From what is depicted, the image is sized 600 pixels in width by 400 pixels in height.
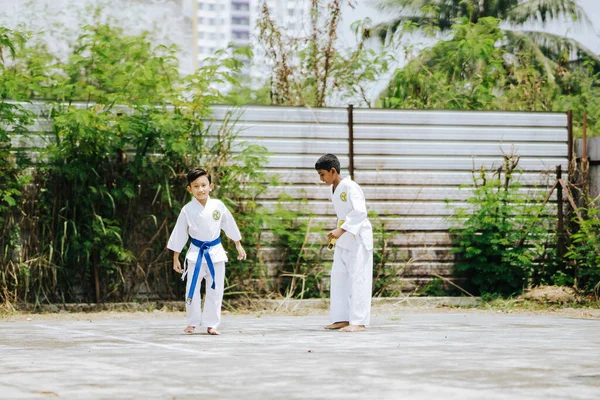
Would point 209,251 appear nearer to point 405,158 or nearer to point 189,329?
point 189,329

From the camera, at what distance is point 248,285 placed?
13.5 m

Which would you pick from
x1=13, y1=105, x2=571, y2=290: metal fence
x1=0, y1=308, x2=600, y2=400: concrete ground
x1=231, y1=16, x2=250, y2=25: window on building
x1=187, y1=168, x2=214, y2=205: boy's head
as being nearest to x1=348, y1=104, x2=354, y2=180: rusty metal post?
x1=13, y1=105, x2=571, y2=290: metal fence

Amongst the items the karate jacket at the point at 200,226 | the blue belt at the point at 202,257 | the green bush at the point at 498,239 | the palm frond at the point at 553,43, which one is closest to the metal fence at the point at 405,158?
the green bush at the point at 498,239

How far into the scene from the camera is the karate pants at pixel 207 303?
9.42 m

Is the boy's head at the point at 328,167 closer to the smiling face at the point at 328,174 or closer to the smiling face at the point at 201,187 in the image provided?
the smiling face at the point at 328,174

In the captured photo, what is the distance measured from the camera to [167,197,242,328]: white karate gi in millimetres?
9469

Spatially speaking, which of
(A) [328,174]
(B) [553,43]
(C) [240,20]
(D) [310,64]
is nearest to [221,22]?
(C) [240,20]

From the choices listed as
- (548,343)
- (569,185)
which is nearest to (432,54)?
(569,185)

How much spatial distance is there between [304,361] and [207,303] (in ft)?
9.42

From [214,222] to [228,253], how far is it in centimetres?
364

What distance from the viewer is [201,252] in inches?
379

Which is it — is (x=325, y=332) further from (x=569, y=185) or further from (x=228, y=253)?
(x=569, y=185)

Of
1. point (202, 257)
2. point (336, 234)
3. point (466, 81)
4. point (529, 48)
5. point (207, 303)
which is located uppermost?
point (529, 48)

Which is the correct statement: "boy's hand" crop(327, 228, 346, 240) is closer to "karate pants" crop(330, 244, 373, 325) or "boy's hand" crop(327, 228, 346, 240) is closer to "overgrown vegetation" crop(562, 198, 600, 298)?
"karate pants" crop(330, 244, 373, 325)
